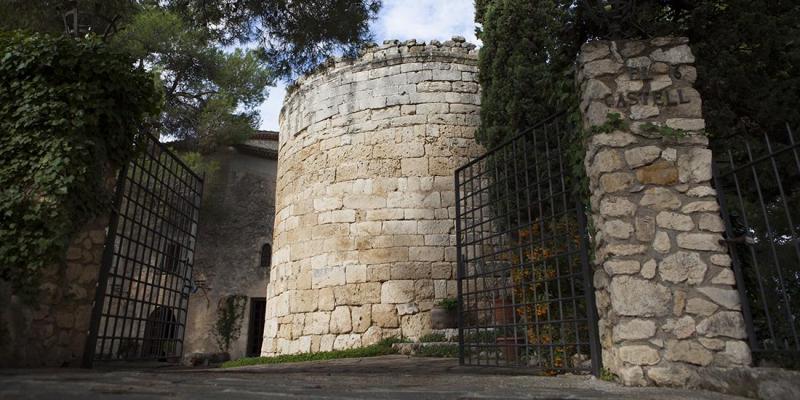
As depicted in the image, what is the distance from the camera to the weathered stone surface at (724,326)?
3.18m

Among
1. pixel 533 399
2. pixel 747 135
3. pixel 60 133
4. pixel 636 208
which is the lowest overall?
pixel 533 399

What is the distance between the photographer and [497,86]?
7.70 metres

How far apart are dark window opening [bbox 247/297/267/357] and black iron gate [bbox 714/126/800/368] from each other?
1083 cm

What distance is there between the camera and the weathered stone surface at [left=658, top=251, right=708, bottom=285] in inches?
130

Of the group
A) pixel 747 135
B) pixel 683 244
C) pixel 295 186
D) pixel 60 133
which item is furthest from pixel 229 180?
pixel 683 244

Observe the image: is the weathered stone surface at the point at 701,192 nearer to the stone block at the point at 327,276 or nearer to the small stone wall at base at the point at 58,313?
the small stone wall at base at the point at 58,313

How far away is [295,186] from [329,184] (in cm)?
86

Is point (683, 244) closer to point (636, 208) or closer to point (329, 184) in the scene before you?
point (636, 208)

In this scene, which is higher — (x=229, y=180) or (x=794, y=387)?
(x=229, y=180)

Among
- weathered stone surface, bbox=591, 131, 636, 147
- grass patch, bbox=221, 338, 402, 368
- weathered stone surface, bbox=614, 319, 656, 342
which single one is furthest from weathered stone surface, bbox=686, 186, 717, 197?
grass patch, bbox=221, 338, 402, 368

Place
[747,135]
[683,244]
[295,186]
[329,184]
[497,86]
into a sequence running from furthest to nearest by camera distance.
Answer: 1. [295,186]
2. [329,184]
3. [497,86]
4. [747,135]
5. [683,244]

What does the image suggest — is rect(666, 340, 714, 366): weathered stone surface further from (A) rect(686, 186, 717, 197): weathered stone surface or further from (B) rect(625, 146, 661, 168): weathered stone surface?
(B) rect(625, 146, 661, 168): weathered stone surface

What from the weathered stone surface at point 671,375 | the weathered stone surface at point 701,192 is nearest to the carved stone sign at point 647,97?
the weathered stone surface at point 701,192

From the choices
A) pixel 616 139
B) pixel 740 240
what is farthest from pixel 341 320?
pixel 740 240
